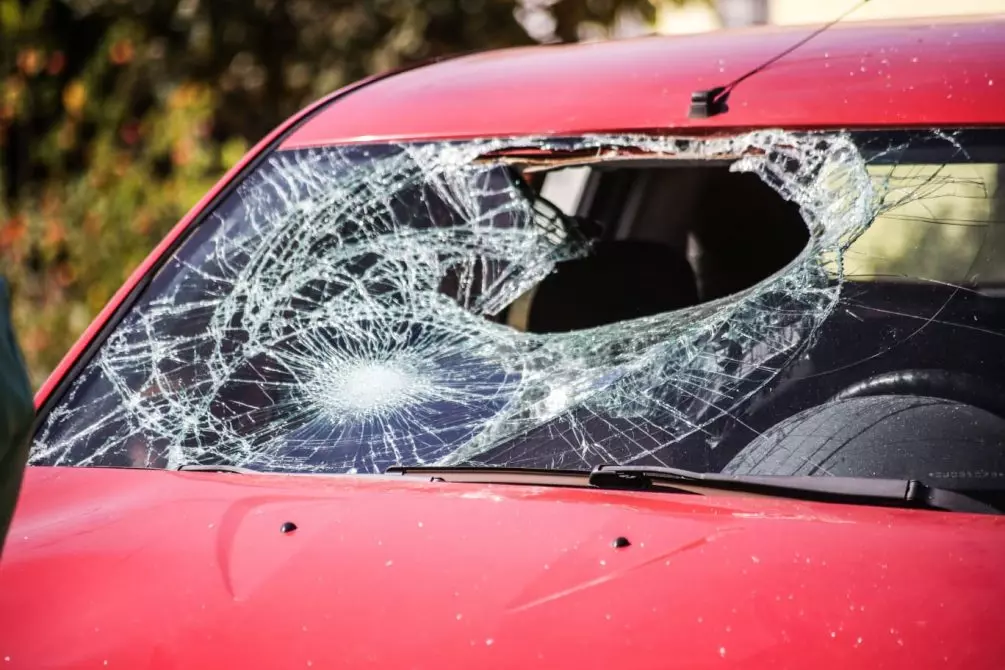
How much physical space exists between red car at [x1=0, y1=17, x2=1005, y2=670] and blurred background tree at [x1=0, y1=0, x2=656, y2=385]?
4153 millimetres

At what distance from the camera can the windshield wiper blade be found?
1900mm

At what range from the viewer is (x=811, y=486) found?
1.96m

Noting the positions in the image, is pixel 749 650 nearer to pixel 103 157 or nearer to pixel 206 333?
pixel 206 333

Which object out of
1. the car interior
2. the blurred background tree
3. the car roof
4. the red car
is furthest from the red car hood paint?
the blurred background tree

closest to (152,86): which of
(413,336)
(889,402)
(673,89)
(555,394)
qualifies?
(413,336)

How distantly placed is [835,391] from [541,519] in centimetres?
58

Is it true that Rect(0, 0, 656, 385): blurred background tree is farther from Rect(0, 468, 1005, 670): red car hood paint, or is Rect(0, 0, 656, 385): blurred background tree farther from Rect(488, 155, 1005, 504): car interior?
Rect(0, 468, 1005, 670): red car hood paint

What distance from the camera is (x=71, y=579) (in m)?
1.96

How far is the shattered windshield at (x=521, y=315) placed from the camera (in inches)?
87.6

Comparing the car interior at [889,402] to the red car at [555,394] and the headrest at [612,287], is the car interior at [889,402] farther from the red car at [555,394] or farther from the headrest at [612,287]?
the headrest at [612,287]

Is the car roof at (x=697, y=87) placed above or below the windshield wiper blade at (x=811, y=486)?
above

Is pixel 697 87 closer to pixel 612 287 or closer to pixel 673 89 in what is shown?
pixel 673 89

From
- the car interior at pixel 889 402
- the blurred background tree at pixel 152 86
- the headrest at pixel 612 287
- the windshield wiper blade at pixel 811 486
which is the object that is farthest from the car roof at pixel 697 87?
the blurred background tree at pixel 152 86

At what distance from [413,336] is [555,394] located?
1.19ft
